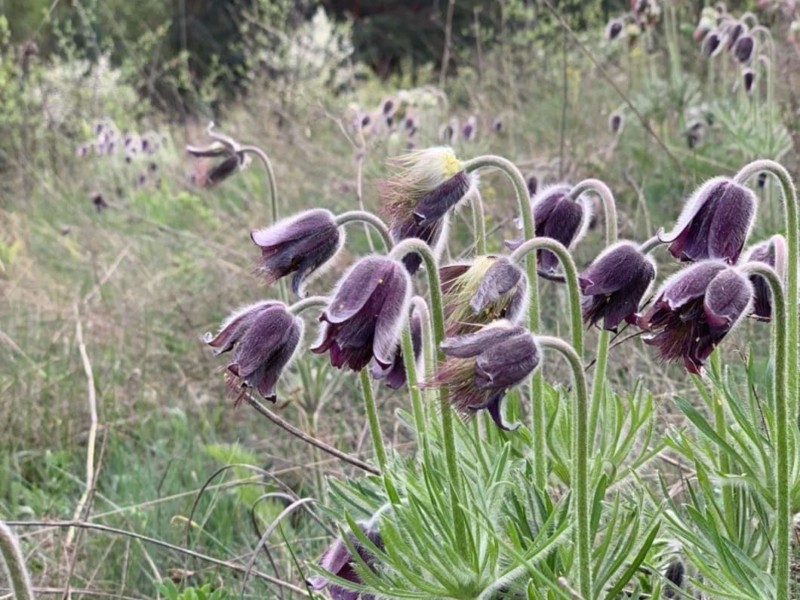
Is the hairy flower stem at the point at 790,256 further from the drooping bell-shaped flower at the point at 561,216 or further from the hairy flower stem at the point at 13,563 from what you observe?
the hairy flower stem at the point at 13,563

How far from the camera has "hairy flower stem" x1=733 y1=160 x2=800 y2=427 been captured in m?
1.21

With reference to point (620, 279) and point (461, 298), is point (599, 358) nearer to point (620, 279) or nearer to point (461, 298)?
point (620, 279)

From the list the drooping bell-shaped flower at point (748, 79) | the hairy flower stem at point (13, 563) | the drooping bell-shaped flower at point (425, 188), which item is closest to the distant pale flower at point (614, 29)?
the drooping bell-shaped flower at point (748, 79)

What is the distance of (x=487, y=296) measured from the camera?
116 centimetres

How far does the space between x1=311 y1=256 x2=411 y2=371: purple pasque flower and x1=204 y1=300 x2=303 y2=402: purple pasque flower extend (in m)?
0.10

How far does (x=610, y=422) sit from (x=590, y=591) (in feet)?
1.23

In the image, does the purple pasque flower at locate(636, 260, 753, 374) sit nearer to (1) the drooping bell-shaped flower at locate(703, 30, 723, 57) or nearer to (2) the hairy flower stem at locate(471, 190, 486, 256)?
(2) the hairy flower stem at locate(471, 190, 486, 256)

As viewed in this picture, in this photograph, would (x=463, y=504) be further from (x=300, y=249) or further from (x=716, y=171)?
(x=716, y=171)

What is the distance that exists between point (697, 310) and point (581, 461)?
23 centimetres

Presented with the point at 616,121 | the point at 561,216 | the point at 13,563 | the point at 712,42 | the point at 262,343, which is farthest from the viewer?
the point at 616,121

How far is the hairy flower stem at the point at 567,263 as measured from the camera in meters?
1.15

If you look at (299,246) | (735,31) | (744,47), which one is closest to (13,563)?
(299,246)

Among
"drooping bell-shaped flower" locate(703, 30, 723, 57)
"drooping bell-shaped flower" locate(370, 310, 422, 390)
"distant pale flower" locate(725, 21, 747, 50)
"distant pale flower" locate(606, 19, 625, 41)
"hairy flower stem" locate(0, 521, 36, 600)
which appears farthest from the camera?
"distant pale flower" locate(606, 19, 625, 41)

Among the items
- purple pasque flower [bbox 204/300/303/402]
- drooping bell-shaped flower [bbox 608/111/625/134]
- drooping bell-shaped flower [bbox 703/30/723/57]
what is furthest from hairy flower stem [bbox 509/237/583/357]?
drooping bell-shaped flower [bbox 608/111/625/134]
